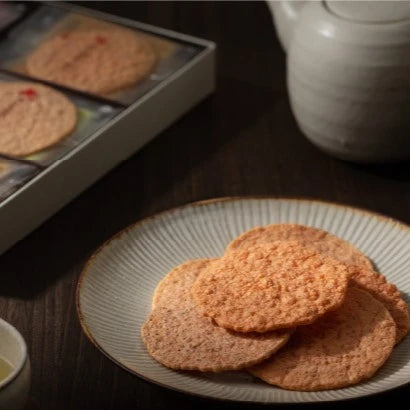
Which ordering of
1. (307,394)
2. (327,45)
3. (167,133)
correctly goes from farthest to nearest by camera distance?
1. (167,133)
2. (327,45)
3. (307,394)

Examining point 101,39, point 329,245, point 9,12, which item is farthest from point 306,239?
point 9,12

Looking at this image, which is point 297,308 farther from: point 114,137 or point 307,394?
point 114,137

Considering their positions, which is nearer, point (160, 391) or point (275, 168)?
point (160, 391)

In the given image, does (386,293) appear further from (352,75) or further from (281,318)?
(352,75)

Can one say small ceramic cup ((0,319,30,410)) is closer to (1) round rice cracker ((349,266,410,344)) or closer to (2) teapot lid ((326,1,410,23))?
(1) round rice cracker ((349,266,410,344))

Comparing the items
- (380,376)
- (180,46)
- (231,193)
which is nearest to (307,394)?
(380,376)
